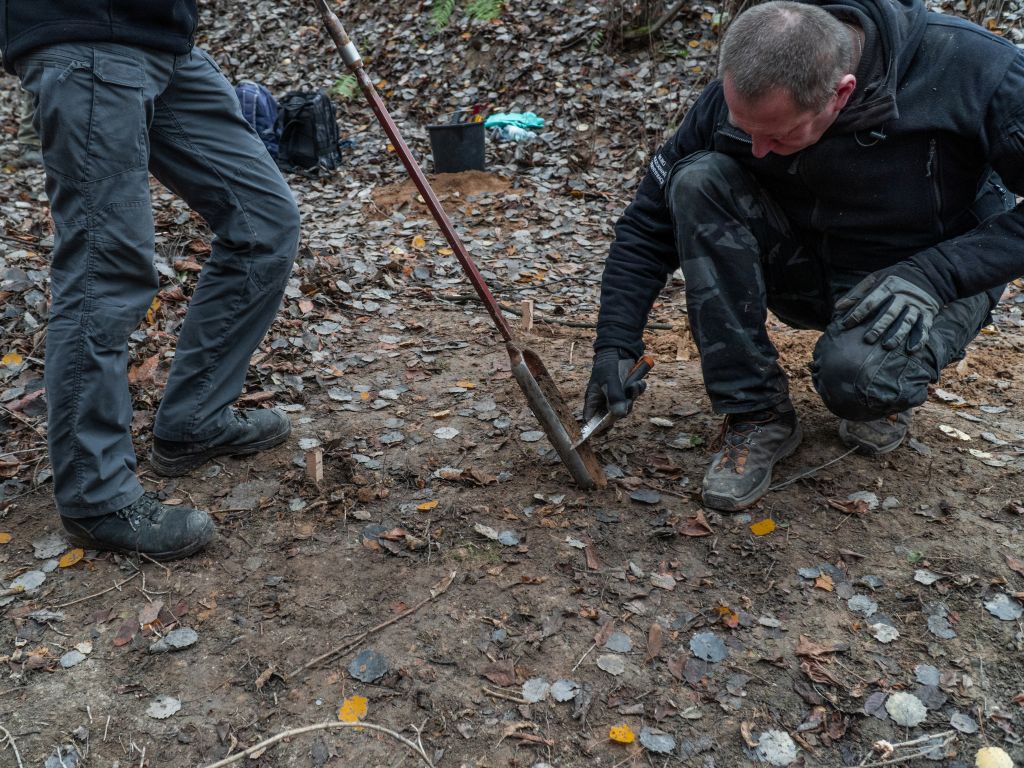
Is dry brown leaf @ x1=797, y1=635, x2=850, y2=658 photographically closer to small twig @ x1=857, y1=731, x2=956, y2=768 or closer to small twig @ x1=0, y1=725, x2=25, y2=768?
small twig @ x1=857, y1=731, x2=956, y2=768

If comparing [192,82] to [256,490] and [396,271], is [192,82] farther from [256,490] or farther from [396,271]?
[396,271]

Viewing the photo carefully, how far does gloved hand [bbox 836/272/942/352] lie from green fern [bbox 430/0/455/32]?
28.3 feet

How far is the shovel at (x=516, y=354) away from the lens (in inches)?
103

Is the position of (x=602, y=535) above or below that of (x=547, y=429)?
below

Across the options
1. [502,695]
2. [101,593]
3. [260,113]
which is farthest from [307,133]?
[502,695]

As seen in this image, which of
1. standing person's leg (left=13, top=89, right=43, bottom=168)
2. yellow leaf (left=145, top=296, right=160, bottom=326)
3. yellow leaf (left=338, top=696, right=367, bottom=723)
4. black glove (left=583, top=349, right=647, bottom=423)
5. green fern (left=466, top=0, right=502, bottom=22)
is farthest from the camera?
green fern (left=466, top=0, right=502, bottom=22)

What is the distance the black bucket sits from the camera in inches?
283

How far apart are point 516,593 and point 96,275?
1596 mm

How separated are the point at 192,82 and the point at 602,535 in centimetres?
205

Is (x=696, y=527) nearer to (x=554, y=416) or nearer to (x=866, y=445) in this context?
(x=554, y=416)

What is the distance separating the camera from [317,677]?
216cm

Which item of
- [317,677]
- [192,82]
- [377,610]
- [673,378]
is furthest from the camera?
[673,378]

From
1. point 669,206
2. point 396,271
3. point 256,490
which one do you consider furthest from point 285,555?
point 396,271

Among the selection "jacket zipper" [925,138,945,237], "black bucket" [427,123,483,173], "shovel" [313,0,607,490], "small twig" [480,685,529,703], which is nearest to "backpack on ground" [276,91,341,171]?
"black bucket" [427,123,483,173]
